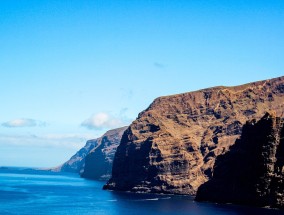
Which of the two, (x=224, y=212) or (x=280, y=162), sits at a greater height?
(x=280, y=162)

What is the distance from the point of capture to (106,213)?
177m

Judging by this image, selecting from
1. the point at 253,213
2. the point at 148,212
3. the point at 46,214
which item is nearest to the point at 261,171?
the point at 253,213

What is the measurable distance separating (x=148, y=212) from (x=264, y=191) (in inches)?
2005

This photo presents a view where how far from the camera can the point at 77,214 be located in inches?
6831

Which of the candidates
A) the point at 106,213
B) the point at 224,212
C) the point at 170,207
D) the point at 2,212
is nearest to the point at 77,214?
the point at 106,213

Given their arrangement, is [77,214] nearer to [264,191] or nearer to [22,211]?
[22,211]

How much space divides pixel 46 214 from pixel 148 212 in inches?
1507

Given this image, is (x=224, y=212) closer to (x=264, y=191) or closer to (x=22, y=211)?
(x=264, y=191)

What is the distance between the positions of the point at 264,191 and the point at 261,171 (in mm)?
9004

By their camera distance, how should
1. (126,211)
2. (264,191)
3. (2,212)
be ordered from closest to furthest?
(2,212)
(126,211)
(264,191)

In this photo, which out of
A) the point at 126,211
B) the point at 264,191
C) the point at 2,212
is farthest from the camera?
the point at 264,191

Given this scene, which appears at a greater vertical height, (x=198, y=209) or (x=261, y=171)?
(x=261, y=171)

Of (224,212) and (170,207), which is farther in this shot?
(170,207)

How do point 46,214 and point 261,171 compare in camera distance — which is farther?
point 261,171
